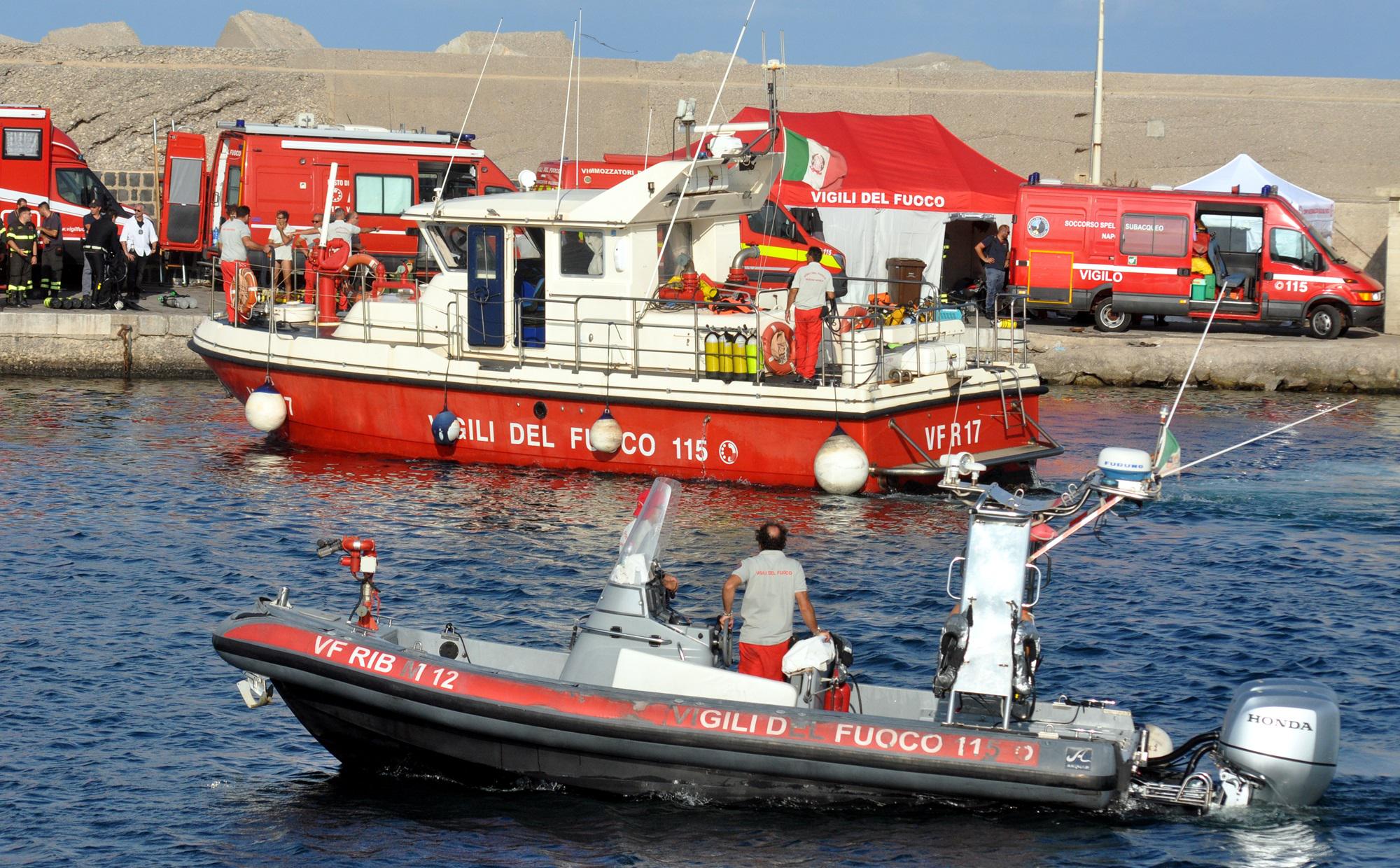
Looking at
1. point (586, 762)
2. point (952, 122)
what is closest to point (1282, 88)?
point (952, 122)

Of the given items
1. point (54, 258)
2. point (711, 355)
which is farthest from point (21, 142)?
point (711, 355)

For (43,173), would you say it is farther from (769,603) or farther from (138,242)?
(769,603)

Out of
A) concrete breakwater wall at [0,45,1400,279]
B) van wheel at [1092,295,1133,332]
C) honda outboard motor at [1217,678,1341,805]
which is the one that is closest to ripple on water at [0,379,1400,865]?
honda outboard motor at [1217,678,1341,805]

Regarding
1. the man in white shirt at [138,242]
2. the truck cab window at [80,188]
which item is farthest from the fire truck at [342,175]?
the truck cab window at [80,188]

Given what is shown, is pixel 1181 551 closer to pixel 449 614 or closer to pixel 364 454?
pixel 449 614

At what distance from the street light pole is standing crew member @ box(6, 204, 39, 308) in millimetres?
16586

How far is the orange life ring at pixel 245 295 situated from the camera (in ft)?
56.1

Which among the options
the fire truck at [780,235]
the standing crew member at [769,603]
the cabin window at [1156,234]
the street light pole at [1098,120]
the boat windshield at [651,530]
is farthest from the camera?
the street light pole at [1098,120]

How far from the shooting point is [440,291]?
52.8 ft

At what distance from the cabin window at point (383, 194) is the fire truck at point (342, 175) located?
0.03ft

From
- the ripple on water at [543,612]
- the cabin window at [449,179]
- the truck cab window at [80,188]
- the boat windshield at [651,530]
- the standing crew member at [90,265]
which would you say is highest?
the cabin window at [449,179]

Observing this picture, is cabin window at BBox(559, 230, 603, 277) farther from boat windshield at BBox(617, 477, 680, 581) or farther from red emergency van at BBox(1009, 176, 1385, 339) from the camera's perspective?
red emergency van at BBox(1009, 176, 1385, 339)

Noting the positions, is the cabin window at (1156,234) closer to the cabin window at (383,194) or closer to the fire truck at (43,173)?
the cabin window at (383,194)

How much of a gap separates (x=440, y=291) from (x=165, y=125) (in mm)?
16540
